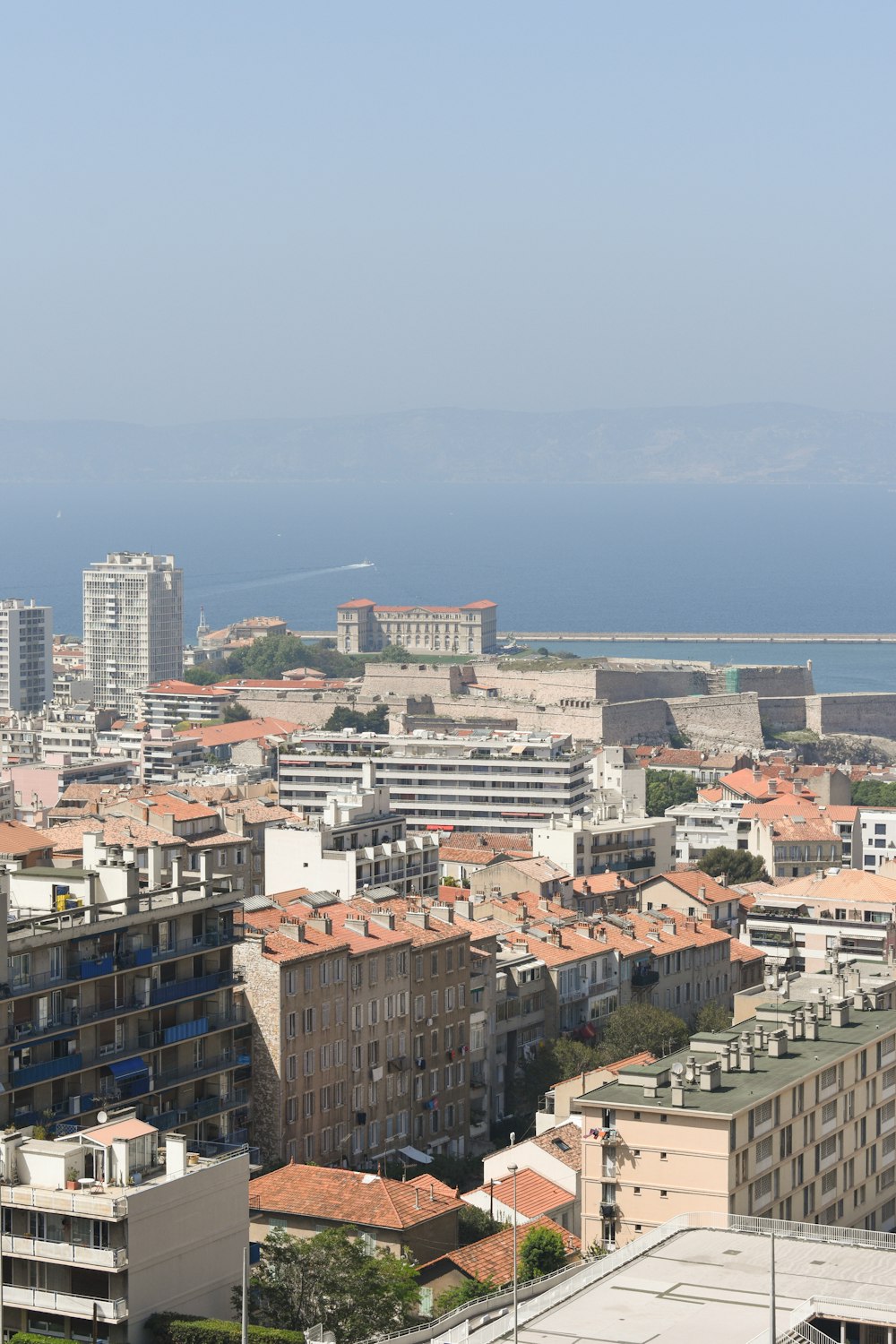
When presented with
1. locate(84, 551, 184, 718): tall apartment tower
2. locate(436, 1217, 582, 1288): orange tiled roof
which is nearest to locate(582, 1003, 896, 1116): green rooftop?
locate(436, 1217, 582, 1288): orange tiled roof

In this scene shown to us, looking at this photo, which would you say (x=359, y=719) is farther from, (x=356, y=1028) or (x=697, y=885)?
(x=356, y=1028)

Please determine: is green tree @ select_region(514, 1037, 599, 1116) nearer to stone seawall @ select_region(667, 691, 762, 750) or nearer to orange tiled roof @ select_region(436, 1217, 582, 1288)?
orange tiled roof @ select_region(436, 1217, 582, 1288)

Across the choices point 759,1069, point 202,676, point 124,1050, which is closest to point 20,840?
point 124,1050

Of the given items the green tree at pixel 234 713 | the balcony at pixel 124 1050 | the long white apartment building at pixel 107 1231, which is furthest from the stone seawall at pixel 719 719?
the long white apartment building at pixel 107 1231

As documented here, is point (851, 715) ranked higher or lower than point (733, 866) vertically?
higher

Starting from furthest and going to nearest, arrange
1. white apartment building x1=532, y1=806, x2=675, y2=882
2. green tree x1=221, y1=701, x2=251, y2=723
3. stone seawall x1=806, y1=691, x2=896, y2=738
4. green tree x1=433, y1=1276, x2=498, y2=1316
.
A: stone seawall x1=806, y1=691, x2=896, y2=738, green tree x1=221, y1=701, x2=251, y2=723, white apartment building x1=532, y1=806, x2=675, y2=882, green tree x1=433, y1=1276, x2=498, y2=1316
